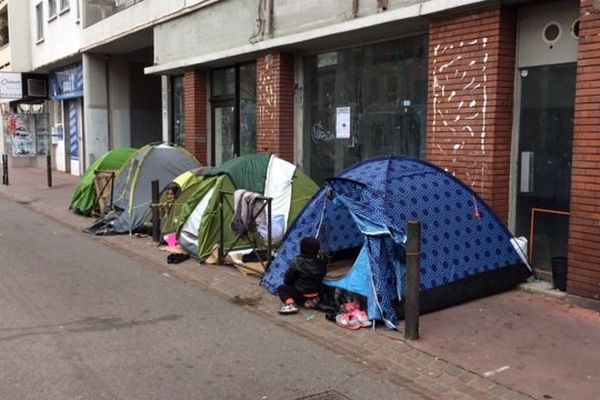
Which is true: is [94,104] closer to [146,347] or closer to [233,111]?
[233,111]

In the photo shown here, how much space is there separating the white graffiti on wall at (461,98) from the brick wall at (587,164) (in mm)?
1342

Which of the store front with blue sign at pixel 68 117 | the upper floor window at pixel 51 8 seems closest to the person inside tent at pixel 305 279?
the store front with blue sign at pixel 68 117

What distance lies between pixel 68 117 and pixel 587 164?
78.2 feet

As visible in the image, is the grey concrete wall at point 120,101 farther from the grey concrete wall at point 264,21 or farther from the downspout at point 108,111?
the grey concrete wall at point 264,21

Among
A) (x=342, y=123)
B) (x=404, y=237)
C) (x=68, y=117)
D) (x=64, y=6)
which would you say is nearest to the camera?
(x=404, y=237)

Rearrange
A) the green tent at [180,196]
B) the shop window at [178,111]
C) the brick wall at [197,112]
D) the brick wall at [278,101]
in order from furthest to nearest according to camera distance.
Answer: the shop window at [178,111] → the brick wall at [197,112] → the brick wall at [278,101] → the green tent at [180,196]

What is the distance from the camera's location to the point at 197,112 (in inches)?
597

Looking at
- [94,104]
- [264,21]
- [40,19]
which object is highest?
[40,19]

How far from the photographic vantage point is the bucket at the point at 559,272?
698cm

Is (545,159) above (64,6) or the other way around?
the other way around

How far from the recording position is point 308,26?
36.1ft

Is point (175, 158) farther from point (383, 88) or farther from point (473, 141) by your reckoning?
point (473, 141)

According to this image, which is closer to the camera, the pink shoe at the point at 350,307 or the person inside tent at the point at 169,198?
the pink shoe at the point at 350,307

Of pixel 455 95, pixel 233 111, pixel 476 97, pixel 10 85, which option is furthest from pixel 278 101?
pixel 10 85
